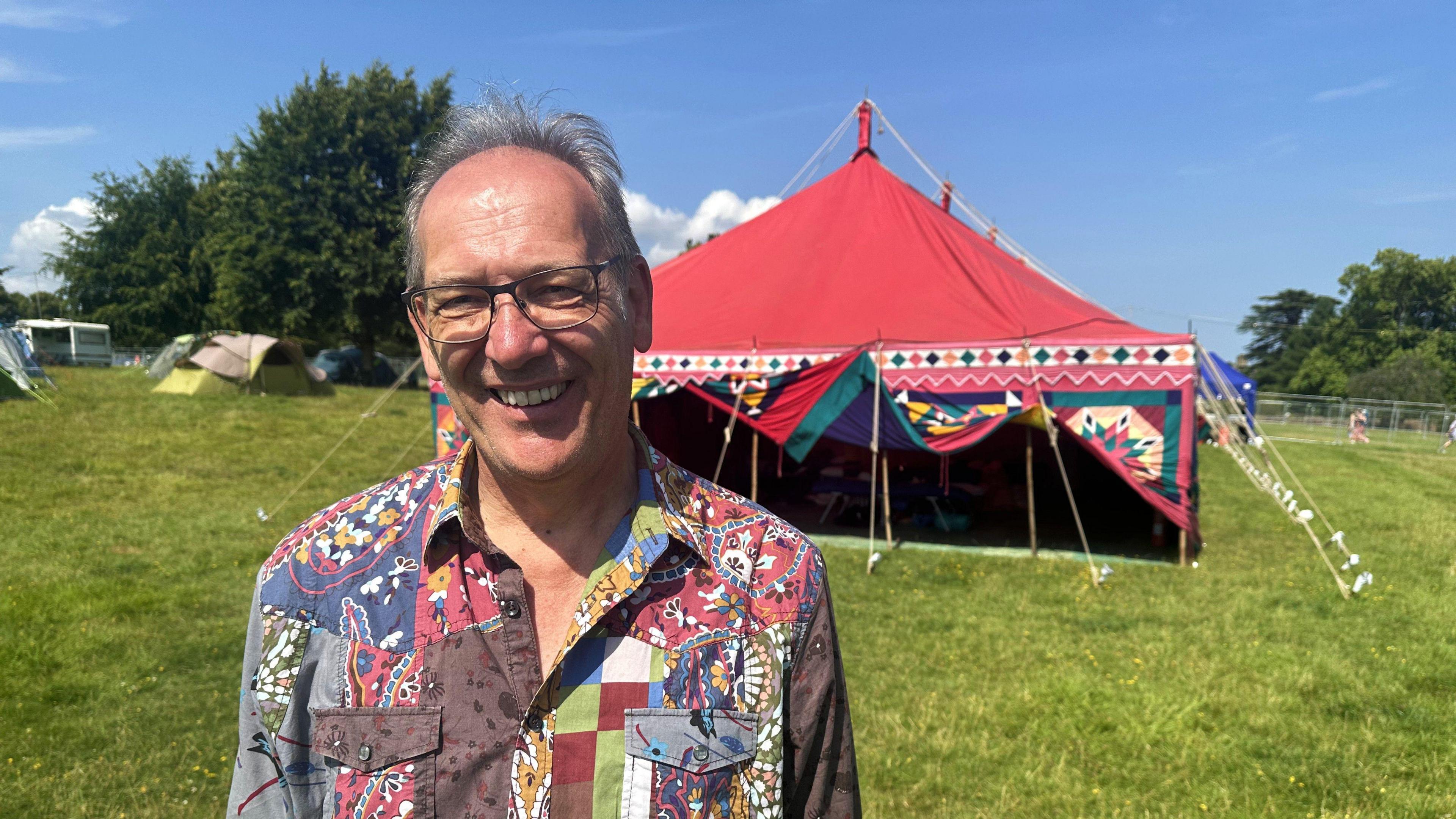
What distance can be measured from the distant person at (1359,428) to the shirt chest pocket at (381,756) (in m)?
27.2

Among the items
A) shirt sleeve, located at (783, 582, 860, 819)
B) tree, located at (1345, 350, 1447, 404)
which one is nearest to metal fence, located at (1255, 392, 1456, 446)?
tree, located at (1345, 350, 1447, 404)

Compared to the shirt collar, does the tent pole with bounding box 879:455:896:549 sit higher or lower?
lower

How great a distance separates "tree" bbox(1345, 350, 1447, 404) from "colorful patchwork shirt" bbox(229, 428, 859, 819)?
3868 cm

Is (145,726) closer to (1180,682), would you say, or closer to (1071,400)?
(1180,682)

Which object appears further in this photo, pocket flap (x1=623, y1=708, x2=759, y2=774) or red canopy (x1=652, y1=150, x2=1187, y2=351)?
red canopy (x1=652, y1=150, x2=1187, y2=351)

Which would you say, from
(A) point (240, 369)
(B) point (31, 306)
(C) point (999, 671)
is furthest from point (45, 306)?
(C) point (999, 671)

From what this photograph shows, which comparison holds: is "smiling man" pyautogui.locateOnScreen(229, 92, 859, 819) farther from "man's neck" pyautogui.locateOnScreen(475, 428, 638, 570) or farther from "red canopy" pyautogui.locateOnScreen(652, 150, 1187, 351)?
"red canopy" pyautogui.locateOnScreen(652, 150, 1187, 351)

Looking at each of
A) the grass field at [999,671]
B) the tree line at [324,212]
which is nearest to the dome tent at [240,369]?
the tree line at [324,212]

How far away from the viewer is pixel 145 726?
3.58 m

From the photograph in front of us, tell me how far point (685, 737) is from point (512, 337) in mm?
596

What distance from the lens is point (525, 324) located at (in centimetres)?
109

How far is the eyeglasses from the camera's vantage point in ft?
3.57

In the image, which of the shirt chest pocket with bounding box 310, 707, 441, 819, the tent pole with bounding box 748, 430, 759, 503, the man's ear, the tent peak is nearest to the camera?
the shirt chest pocket with bounding box 310, 707, 441, 819

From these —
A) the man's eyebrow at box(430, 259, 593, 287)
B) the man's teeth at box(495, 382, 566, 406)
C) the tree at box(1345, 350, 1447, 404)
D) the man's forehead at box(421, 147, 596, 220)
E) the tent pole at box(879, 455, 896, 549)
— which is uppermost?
the tree at box(1345, 350, 1447, 404)
